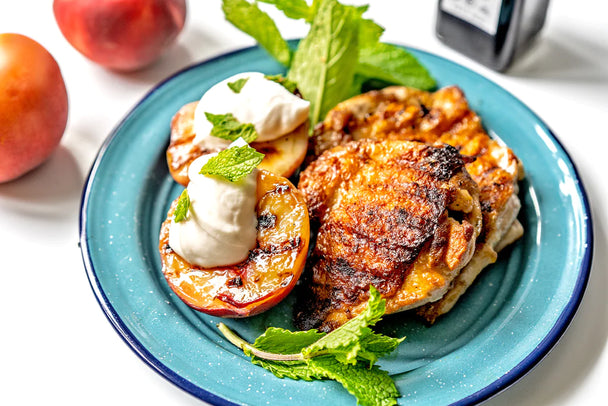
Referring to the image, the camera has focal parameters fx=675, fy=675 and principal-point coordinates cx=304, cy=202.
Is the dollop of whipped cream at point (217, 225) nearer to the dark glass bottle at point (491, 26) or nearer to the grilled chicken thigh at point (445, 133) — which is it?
the grilled chicken thigh at point (445, 133)

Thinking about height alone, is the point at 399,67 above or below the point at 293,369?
above

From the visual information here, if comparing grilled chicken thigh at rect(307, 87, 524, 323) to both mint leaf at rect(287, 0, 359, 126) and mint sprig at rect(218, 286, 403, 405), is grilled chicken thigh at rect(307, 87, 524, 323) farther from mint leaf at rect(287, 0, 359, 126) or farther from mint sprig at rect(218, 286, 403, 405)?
mint sprig at rect(218, 286, 403, 405)

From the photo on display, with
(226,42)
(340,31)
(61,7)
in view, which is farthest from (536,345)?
(61,7)

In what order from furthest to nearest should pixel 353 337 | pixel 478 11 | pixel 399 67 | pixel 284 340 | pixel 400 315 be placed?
pixel 478 11
pixel 399 67
pixel 400 315
pixel 284 340
pixel 353 337

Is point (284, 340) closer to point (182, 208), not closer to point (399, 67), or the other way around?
point (182, 208)

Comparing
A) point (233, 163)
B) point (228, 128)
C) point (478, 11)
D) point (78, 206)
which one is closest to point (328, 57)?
point (228, 128)

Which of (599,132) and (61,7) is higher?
(61,7)

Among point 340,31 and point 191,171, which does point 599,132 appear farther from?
point 191,171

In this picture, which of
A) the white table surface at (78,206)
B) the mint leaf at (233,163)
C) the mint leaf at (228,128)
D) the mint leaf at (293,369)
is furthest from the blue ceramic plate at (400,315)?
the mint leaf at (233,163)
